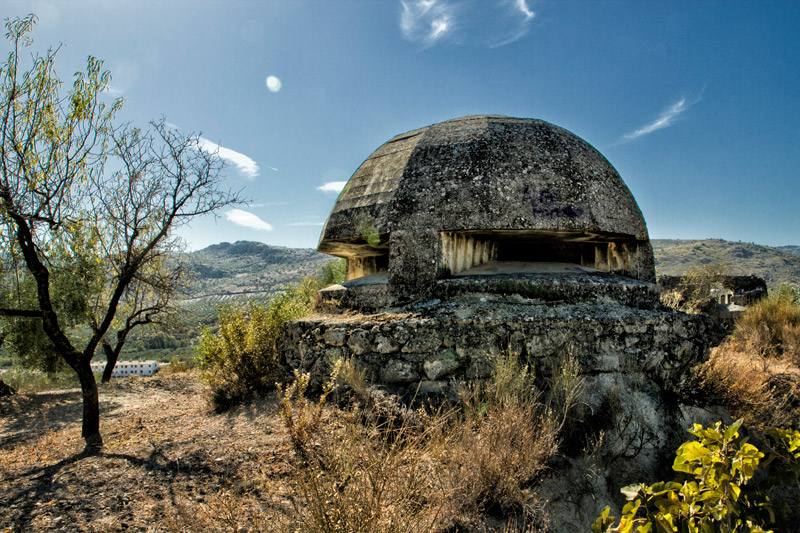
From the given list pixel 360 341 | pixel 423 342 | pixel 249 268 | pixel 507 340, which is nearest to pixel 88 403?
pixel 360 341

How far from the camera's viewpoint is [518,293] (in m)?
4.48

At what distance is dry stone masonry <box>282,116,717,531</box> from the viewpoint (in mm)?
3787

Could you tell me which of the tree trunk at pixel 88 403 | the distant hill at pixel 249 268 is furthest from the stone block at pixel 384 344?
the distant hill at pixel 249 268

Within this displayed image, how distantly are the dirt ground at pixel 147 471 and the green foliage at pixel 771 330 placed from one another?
8083 mm

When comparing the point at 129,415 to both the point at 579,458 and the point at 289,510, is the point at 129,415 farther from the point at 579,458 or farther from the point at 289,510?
Result: the point at 579,458

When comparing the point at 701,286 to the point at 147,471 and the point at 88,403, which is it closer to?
the point at 147,471

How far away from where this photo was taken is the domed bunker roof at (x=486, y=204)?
183 inches

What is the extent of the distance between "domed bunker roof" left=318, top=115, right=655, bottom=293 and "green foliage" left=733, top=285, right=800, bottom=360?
3.95 metres

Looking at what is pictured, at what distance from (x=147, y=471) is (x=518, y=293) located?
12.8 feet

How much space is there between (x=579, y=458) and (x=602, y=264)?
10.2ft

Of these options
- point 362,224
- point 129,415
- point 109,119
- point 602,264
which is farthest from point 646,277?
point 129,415

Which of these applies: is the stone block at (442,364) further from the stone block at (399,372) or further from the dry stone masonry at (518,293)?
the stone block at (399,372)

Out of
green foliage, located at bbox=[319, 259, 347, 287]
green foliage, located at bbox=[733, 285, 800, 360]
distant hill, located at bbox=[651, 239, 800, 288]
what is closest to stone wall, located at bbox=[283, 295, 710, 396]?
green foliage, located at bbox=[733, 285, 800, 360]

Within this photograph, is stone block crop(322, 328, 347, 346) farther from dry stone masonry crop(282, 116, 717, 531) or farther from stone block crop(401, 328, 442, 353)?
stone block crop(401, 328, 442, 353)
